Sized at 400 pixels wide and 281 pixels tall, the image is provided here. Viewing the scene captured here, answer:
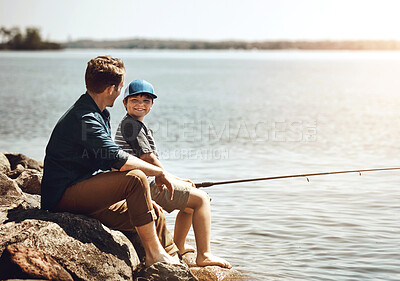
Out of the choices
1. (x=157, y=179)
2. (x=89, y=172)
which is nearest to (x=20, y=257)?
(x=89, y=172)

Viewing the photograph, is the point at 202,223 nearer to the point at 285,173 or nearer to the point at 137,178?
the point at 137,178

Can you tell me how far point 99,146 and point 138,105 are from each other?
0.85 meters

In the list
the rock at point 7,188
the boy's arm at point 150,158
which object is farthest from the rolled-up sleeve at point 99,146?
the rock at point 7,188

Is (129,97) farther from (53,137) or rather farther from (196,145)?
(196,145)

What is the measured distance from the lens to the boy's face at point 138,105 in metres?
5.74

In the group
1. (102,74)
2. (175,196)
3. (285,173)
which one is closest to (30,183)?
(175,196)

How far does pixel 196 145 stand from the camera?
14867 mm

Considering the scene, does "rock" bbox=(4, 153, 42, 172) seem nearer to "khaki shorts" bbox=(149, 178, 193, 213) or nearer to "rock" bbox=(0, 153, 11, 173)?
"rock" bbox=(0, 153, 11, 173)

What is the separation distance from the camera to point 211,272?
5762mm

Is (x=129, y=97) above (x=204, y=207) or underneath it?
above

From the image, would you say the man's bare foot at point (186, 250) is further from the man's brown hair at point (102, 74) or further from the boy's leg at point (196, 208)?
the man's brown hair at point (102, 74)

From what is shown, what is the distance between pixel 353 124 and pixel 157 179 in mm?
16038

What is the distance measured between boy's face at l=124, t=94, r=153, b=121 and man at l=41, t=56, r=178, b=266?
475 mm

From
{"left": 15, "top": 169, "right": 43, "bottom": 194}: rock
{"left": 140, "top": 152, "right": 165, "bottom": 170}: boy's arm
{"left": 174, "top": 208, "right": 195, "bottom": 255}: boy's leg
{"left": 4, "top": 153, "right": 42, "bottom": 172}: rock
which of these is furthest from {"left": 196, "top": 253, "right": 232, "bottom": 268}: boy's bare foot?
{"left": 4, "top": 153, "right": 42, "bottom": 172}: rock
